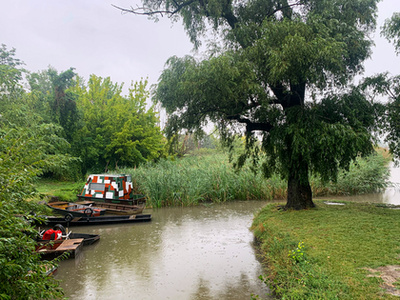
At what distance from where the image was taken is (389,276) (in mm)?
4109

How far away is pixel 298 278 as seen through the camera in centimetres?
448

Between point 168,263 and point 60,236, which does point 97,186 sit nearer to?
point 60,236

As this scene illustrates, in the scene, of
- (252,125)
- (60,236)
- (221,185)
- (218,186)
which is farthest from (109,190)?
(252,125)

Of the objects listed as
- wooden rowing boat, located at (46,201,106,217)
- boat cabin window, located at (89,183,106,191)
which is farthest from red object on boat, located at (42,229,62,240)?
boat cabin window, located at (89,183,106,191)

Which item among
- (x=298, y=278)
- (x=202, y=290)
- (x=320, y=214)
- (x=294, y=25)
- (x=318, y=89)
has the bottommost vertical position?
(x=202, y=290)

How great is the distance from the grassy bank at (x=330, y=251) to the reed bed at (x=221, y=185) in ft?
22.6

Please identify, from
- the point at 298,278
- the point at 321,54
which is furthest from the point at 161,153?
the point at 298,278

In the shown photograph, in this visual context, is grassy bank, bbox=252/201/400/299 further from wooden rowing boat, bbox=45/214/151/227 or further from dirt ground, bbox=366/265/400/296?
wooden rowing boat, bbox=45/214/151/227

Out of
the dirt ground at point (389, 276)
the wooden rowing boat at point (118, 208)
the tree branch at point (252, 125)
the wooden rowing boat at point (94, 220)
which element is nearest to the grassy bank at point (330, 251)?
the dirt ground at point (389, 276)

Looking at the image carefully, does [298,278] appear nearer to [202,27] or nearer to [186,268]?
[186,268]

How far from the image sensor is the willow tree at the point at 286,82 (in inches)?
290

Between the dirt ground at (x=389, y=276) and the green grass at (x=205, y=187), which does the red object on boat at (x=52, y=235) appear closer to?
the green grass at (x=205, y=187)

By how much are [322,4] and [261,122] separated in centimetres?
364

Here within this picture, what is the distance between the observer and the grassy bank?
156 inches
